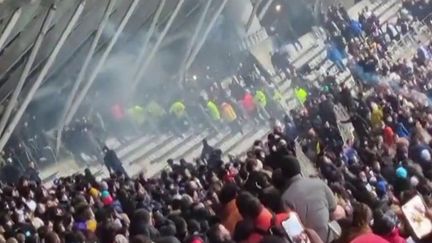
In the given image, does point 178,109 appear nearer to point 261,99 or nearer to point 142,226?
point 261,99

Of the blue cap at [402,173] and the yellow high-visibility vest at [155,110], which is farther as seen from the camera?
the yellow high-visibility vest at [155,110]

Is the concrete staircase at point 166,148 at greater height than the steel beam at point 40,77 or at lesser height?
lesser

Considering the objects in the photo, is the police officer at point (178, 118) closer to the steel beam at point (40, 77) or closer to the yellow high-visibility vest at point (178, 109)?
the yellow high-visibility vest at point (178, 109)

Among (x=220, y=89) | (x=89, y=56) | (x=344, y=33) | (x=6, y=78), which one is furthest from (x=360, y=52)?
(x=6, y=78)

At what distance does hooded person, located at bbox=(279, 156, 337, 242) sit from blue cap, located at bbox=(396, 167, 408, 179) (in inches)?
121

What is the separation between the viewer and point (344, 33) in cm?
3778

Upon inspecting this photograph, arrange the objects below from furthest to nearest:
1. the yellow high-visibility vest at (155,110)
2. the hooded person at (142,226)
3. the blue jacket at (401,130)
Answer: the yellow high-visibility vest at (155,110) < the blue jacket at (401,130) < the hooded person at (142,226)

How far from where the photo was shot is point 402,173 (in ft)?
41.9

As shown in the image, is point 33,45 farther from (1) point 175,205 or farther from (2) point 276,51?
(2) point 276,51

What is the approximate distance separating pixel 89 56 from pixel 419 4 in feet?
63.6

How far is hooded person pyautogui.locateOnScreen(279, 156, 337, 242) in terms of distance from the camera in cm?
926

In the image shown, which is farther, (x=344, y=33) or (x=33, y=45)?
(x=344, y=33)

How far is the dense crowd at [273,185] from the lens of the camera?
29.1 ft

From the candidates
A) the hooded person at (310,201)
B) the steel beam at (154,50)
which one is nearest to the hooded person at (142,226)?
the hooded person at (310,201)
